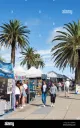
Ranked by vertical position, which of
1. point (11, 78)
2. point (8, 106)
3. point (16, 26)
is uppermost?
point (16, 26)

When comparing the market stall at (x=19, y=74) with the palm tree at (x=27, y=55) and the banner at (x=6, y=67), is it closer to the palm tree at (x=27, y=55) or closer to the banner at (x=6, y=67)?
the palm tree at (x=27, y=55)

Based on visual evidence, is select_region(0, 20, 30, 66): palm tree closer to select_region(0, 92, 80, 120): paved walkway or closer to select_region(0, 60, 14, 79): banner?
select_region(0, 92, 80, 120): paved walkway

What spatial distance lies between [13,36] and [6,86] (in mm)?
7473

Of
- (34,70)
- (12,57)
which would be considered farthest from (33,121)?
(34,70)

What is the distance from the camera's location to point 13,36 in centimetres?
637

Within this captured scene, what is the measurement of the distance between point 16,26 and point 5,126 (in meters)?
3.84

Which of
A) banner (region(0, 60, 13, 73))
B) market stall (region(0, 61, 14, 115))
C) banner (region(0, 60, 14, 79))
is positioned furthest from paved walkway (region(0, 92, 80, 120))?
banner (region(0, 60, 13, 73))

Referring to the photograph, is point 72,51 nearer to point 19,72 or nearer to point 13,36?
point 19,72

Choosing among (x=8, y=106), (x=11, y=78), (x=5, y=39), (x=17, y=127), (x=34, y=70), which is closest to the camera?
(x=17, y=127)

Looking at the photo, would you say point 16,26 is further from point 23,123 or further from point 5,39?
point 23,123

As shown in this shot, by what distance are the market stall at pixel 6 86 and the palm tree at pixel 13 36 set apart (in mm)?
4588

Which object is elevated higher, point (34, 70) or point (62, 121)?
point (34, 70)

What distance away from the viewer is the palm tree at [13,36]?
600cm

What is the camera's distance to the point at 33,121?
333 cm
